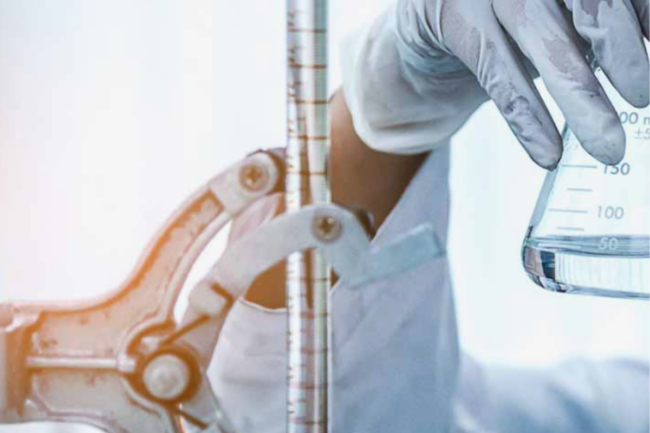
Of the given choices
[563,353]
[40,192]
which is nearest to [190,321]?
[40,192]

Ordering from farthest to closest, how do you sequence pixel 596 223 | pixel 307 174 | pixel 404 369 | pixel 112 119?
pixel 404 369 → pixel 112 119 → pixel 307 174 → pixel 596 223

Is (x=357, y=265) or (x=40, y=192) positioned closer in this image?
(x=357, y=265)

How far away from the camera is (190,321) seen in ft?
2.62

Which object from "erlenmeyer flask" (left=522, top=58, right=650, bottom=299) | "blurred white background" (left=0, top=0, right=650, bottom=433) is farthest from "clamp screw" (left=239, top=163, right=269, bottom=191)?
"erlenmeyer flask" (left=522, top=58, right=650, bottom=299)

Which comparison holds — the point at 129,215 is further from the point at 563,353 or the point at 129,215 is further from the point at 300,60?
the point at 563,353

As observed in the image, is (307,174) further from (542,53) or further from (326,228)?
(542,53)

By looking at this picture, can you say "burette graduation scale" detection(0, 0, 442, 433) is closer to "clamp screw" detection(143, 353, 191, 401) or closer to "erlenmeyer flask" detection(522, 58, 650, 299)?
"clamp screw" detection(143, 353, 191, 401)

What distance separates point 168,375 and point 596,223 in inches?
15.6

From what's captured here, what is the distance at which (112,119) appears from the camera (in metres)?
0.94

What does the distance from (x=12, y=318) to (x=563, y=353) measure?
2.43ft

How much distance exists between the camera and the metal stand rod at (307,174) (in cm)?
Answer: 76

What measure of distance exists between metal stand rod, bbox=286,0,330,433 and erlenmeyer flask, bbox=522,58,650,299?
0.64ft

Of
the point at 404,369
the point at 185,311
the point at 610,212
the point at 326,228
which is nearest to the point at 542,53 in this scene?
the point at 610,212

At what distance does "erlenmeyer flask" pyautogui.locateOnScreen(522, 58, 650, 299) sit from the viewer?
65 centimetres
